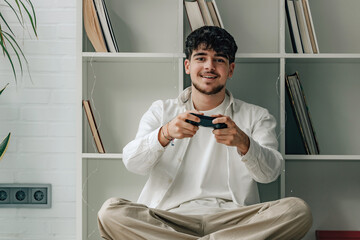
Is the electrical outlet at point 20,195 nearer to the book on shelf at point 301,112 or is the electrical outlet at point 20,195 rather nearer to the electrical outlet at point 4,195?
the electrical outlet at point 4,195

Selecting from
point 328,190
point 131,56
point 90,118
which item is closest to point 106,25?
point 131,56

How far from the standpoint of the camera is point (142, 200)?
6.50ft

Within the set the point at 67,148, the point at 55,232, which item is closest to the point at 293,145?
the point at 67,148

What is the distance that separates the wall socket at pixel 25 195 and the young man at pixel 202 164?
646 millimetres

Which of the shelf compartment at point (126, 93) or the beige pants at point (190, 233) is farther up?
the shelf compartment at point (126, 93)

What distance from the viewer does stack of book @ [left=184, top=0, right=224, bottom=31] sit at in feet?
6.71

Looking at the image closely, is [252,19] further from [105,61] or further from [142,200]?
[142,200]

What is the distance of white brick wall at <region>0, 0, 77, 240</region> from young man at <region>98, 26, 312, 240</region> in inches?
22.3

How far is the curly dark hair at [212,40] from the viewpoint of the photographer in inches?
75.8

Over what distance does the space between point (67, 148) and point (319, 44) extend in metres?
1.25

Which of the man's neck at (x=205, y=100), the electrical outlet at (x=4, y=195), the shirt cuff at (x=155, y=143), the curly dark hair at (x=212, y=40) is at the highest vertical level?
the curly dark hair at (x=212, y=40)

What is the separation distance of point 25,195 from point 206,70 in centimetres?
110

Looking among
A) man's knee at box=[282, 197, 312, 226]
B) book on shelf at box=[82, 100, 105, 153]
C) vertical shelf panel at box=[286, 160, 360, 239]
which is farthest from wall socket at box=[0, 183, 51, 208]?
man's knee at box=[282, 197, 312, 226]

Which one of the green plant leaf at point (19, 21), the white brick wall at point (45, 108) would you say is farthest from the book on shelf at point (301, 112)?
the green plant leaf at point (19, 21)
